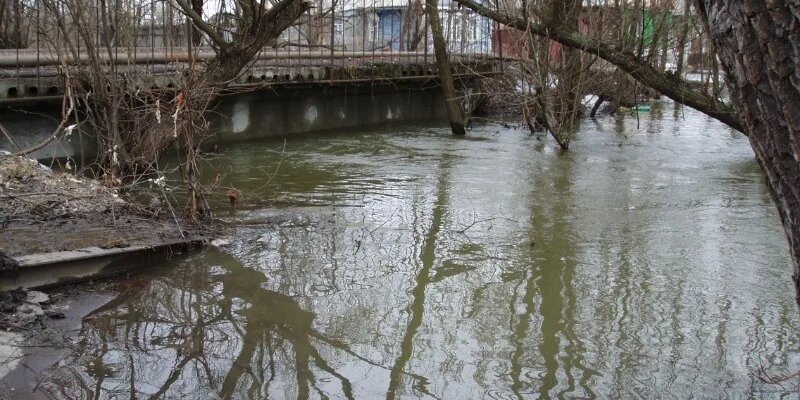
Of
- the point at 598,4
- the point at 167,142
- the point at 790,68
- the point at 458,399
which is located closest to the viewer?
the point at 790,68

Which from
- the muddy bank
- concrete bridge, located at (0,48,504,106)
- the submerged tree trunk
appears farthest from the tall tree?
the submerged tree trunk

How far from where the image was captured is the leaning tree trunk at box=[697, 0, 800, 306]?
83.4 inches

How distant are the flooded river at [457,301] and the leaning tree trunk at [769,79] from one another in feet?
6.98

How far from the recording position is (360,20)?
18625 millimetres

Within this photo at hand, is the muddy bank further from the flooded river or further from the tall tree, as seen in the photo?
the tall tree

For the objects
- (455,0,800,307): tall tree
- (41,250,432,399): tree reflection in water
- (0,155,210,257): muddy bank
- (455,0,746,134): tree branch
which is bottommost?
(41,250,432,399): tree reflection in water

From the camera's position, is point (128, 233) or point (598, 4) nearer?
point (128, 233)

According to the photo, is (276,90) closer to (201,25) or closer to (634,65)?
(201,25)

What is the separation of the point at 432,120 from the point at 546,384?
13736 mm

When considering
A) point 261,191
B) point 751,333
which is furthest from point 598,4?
point 751,333

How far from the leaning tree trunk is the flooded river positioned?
213 cm

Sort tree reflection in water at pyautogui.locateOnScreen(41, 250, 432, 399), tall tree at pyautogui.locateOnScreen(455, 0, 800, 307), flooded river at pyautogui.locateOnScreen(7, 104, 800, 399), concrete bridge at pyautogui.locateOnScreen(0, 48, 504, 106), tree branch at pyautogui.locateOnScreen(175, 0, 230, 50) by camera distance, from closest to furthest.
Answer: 1. tall tree at pyautogui.locateOnScreen(455, 0, 800, 307)
2. tree reflection in water at pyautogui.locateOnScreen(41, 250, 432, 399)
3. flooded river at pyautogui.locateOnScreen(7, 104, 800, 399)
4. tree branch at pyautogui.locateOnScreen(175, 0, 230, 50)
5. concrete bridge at pyautogui.locateOnScreen(0, 48, 504, 106)

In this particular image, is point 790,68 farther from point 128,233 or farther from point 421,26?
point 421,26

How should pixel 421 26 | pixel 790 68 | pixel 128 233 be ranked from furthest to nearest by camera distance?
1. pixel 421 26
2. pixel 128 233
3. pixel 790 68
